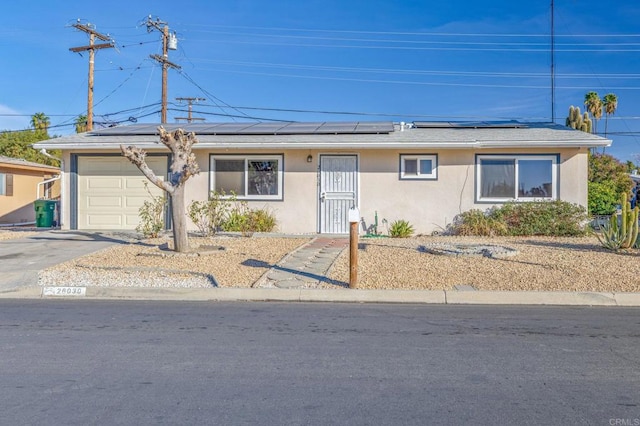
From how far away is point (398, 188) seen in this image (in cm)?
1645

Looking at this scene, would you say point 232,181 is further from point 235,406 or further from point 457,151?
point 235,406

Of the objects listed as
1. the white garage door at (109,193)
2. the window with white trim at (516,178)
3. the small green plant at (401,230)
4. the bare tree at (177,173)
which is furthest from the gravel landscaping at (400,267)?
the white garage door at (109,193)

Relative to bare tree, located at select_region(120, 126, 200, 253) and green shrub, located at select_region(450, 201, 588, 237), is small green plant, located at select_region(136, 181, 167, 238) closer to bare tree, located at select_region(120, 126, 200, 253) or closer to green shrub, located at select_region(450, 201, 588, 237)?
bare tree, located at select_region(120, 126, 200, 253)

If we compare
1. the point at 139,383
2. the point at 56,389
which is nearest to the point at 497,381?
the point at 139,383

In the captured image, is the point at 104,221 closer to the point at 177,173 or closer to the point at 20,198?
the point at 177,173

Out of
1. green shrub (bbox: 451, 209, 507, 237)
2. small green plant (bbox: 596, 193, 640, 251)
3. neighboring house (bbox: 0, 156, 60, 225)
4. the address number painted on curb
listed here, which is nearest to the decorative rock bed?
small green plant (bbox: 596, 193, 640, 251)

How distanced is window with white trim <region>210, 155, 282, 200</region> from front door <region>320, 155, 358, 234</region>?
1405 millimetres

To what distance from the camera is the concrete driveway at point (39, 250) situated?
10.1 meters

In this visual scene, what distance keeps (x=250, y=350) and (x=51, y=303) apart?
441 cm

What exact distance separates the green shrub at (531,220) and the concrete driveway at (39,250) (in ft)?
33.0

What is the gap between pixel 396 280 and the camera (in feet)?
31.4

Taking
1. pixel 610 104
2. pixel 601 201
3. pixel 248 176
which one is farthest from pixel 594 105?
pixel 248 176

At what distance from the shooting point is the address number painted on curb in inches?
361

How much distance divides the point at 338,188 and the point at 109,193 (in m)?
7.34
